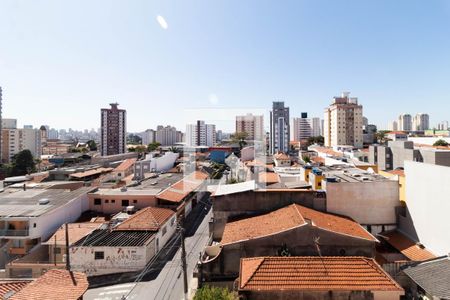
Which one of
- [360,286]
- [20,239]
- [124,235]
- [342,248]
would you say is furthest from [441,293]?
[20,239]

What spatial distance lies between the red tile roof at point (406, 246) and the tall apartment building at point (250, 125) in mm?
76479

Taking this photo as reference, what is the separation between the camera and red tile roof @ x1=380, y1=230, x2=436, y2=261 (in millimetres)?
17142

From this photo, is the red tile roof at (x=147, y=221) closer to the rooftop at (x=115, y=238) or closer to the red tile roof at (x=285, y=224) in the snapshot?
the rooftop at (x=115, y=238)

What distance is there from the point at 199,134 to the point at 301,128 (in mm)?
44339

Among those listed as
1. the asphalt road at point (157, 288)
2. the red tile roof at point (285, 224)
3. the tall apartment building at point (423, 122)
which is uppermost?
the tall apartment building at point (423, 122)

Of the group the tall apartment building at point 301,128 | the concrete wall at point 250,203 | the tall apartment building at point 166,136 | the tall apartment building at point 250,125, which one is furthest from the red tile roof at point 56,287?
the tall apartment building at point 166,136

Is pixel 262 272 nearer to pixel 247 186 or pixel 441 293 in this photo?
pixel 441 293

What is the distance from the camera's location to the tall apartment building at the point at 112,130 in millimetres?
93625

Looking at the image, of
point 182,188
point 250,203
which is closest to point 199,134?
point 182,188

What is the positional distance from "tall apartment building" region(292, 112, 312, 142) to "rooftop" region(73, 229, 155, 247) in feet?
365

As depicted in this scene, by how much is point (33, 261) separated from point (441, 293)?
22.1m

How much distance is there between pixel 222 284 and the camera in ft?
50.9

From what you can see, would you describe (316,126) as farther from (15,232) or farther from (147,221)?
(15,232)

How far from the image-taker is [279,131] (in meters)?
88.1
